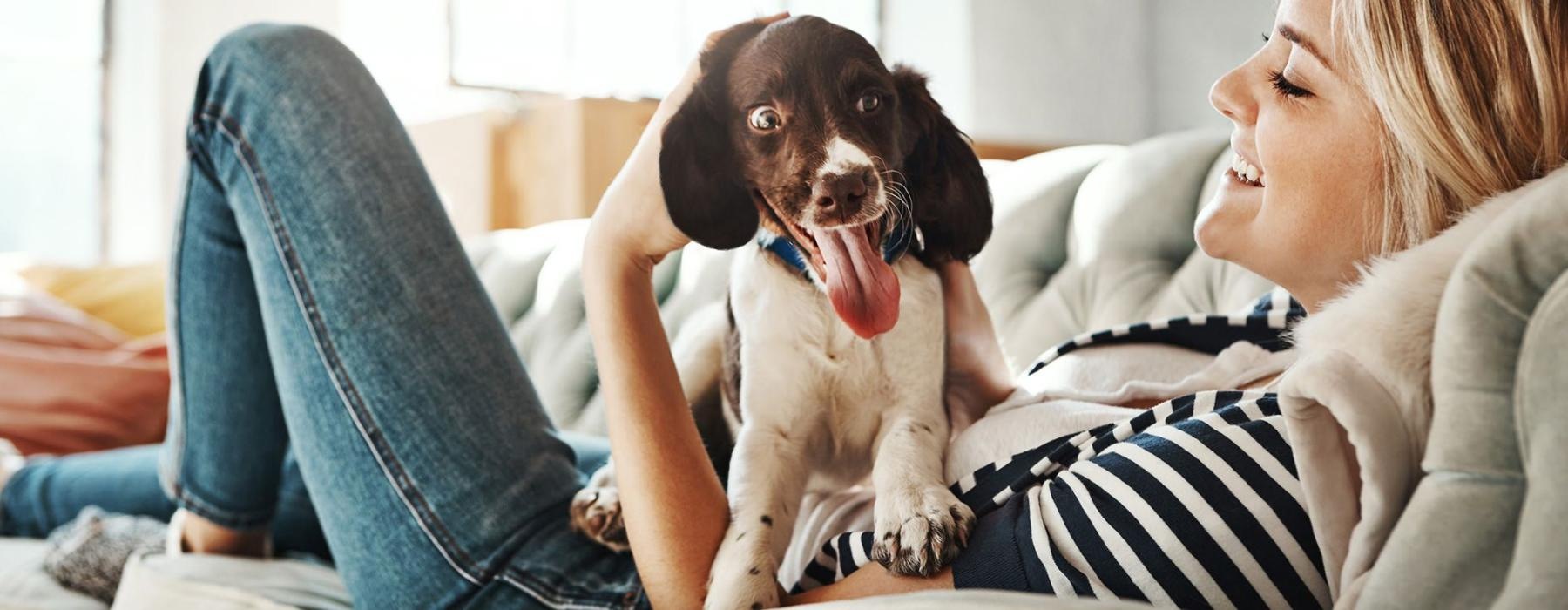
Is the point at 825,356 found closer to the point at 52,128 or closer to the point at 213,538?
the point at 213,538

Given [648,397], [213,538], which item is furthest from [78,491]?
[648,397]

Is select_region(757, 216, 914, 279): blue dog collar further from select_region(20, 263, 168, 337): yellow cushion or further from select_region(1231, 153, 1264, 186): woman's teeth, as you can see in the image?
select_region(20, 263, 168, 337): yellow cushion

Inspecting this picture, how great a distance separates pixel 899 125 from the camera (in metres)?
0.84

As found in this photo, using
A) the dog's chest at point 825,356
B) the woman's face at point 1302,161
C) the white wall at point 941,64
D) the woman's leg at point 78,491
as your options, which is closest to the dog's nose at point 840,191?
the dog's chest at point 825,356

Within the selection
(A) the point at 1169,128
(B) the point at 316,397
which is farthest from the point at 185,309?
(A) the point at 1169,128

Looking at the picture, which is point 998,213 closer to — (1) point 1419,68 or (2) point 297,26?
(1) point 1419,68

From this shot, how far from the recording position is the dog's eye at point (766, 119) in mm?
806

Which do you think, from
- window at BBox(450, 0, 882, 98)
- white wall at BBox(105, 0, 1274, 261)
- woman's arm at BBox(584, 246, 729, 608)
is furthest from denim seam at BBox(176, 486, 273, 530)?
white wall at BBox(105, 0, 1274, 261)

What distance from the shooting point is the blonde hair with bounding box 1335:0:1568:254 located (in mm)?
771

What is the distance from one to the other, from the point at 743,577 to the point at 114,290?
3.37 meters

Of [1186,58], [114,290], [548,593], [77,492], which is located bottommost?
[114,290]

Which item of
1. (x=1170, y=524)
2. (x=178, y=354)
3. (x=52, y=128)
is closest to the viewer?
(x=1170, y=524)

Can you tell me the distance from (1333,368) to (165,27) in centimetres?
536

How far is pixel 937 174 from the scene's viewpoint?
0.87 meters
